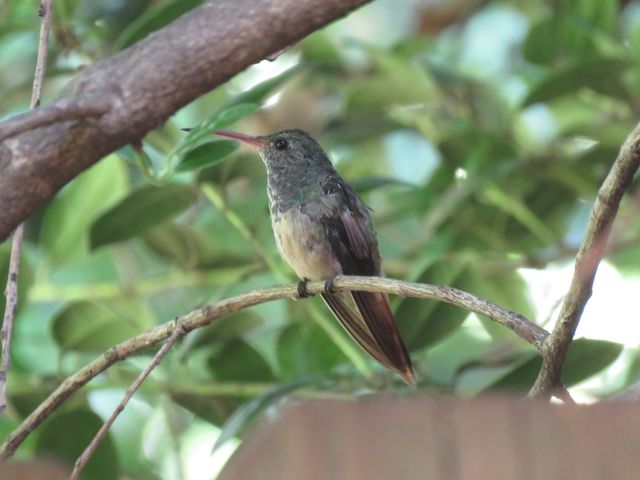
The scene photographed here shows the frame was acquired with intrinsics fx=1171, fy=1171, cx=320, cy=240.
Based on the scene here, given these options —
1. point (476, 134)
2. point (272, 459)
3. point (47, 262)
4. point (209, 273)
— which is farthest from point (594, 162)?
point (272, 459)

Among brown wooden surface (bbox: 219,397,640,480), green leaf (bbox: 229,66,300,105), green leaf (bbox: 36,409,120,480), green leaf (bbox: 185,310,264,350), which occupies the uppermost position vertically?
brown wooden surface (bbox: 219,397,640,480)

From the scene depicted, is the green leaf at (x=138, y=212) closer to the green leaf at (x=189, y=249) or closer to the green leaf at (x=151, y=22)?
the green leaf at (x=189, y=249)

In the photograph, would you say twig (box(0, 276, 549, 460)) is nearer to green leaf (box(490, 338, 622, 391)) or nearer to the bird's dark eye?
green leaf (box(490, 338, 622, 391))

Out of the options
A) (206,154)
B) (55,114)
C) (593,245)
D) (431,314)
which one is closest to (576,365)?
(431,314)

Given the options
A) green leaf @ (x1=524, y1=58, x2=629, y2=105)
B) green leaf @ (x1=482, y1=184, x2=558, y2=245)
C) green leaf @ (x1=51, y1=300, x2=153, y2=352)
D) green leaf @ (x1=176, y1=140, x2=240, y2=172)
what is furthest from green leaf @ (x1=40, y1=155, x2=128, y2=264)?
green leaf @ (x1=524, y1=58, x2=629, y2=105)

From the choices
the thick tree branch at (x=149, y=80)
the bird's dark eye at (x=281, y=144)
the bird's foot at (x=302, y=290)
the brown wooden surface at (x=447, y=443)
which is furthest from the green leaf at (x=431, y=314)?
the brown wooden surface at (x=447, y=443)

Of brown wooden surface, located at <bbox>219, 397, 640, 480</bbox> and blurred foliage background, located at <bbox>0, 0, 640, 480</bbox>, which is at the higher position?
brown wooden surface, located at <bbox>219, 397, 640, 480</bbox>

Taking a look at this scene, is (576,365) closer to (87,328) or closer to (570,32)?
(87,328)
